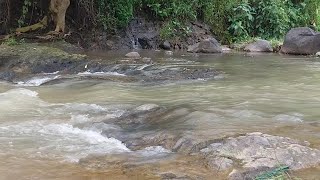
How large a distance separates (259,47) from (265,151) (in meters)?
11.7

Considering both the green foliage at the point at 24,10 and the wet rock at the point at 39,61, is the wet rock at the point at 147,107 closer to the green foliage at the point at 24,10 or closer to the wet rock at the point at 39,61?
the wet rock at the point at 39,61

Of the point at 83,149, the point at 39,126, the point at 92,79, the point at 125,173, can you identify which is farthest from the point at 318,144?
the point at 92,79

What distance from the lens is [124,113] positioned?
5453mm

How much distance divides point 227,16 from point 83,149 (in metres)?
13.7

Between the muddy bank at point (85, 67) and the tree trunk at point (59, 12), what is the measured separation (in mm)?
2360

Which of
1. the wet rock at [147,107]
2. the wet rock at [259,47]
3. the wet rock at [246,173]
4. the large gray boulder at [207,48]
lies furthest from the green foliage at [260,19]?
the wet rock at [246,173]

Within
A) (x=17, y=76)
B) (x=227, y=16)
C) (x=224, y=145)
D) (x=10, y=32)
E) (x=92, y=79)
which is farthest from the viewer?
(x=227, y=16)

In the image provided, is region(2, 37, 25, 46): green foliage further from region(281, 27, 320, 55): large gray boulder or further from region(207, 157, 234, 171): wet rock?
region(207, 157, 234, 171): wet rock

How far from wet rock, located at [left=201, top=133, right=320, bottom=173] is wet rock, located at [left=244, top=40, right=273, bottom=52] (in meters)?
11.3

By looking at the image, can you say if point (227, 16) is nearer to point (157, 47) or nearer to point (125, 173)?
point (157, 47)

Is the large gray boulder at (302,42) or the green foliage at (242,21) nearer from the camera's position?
the large gray boulder at (302,42)

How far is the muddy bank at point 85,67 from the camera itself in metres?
8.83

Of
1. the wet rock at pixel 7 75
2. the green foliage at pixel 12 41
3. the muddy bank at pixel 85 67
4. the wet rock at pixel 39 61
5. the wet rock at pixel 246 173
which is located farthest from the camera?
the green foliage at pixel 12 41

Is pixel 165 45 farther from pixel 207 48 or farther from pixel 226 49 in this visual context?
pixel 226 49
